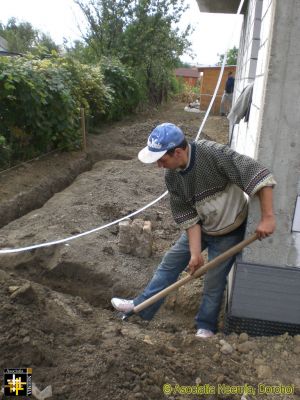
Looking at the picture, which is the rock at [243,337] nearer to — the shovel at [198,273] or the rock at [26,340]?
the shovel at [198,273]

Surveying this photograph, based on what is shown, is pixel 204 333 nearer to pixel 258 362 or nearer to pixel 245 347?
pixel 245 347

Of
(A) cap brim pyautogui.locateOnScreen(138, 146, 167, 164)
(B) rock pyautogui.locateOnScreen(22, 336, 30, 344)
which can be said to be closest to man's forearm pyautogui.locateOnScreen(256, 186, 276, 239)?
(A) cap brim pyautogui.locateOnScreen(138, 146, 167, 164)

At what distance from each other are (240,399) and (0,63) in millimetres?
5952

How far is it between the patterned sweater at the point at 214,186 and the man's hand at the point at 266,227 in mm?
210

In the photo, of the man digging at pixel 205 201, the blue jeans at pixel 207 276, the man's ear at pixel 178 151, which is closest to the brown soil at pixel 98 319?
the blue jeans at pixel 207 276

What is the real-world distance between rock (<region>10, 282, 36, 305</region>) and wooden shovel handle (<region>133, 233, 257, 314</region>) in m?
0.80

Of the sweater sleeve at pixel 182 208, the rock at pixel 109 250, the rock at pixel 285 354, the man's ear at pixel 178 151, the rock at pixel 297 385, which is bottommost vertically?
the rock at pixel 297 385

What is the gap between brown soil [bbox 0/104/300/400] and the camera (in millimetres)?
2393

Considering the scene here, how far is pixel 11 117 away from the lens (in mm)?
6969

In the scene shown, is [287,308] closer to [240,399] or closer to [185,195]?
[240,399]

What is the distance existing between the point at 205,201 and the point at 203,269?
491mm

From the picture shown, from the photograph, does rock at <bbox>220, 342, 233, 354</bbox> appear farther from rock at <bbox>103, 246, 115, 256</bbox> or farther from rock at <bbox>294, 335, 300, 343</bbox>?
rock at <bbox>103, 246, 115, 256</bbox>

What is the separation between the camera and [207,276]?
3.23 m

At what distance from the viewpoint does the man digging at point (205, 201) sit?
2.69m
